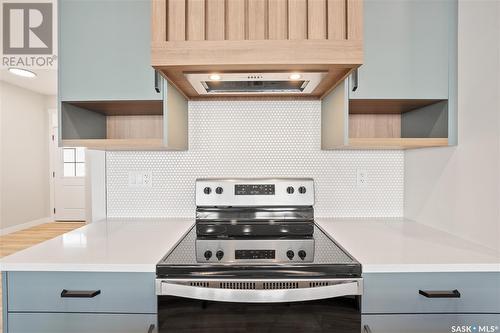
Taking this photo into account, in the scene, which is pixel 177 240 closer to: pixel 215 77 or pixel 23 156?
pixel 215 77

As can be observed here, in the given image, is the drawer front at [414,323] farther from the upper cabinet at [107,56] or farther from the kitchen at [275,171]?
the upper cabinet at [107,56]

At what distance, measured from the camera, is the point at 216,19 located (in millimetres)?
1201

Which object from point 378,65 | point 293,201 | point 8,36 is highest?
point 8,36

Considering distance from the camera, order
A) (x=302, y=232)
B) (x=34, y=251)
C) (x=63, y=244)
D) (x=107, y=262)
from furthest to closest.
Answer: (x=302, y=232)
(x=63, y=244)
(x=34, y=251)
(x=107, y=262)

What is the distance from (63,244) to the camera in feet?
4.20

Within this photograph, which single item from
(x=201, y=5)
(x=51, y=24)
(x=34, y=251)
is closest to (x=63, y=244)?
(x=34, y=251)

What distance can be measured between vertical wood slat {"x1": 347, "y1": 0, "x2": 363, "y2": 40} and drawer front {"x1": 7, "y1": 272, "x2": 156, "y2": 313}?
1106 millimetres

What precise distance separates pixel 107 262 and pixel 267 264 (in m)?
0.53

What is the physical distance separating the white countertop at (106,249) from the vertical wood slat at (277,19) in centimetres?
91

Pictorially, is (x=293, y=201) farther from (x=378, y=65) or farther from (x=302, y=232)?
(x=378, y=65)

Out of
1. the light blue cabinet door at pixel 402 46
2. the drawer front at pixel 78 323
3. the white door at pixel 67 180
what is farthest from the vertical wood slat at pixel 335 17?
the white door at pixel 67 180

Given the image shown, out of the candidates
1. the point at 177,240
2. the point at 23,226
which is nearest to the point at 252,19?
the point at 177,240

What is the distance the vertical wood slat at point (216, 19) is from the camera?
120 cm

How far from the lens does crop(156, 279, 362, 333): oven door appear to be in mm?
1036
